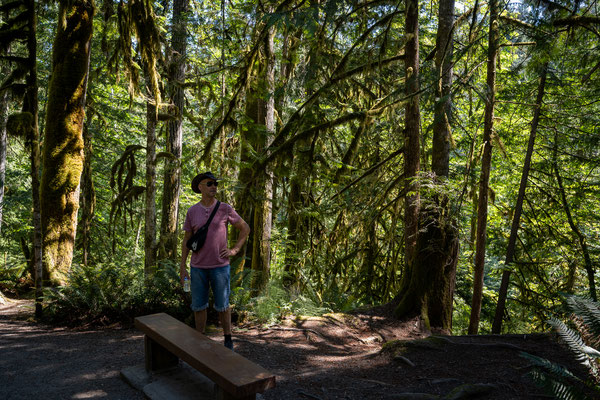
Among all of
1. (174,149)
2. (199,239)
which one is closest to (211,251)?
(199,239)

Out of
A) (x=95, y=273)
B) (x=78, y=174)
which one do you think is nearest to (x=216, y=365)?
(x=95, y=273)

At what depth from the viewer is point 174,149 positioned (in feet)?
33.5

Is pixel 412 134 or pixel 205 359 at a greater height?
pixel 412 134

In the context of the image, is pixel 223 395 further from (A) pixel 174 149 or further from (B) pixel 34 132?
(A) pixel 174 149

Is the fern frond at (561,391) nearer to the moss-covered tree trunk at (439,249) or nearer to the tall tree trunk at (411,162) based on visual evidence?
the moss-covered tree trunk at (439,249)

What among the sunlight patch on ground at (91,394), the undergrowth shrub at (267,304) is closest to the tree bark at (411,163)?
the undergrowth shrub at (267,304)

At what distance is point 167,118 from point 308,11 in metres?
5.32

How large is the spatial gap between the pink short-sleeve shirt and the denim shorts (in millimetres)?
76

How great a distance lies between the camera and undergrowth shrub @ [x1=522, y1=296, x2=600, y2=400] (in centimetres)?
304

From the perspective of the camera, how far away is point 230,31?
404 inches

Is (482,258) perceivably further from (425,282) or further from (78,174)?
(78,174)

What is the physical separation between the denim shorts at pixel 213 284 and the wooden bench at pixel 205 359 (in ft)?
1.49

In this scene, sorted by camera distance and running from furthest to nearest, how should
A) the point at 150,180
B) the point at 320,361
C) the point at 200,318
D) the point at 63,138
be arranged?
the point at 150,180, the point at 63,138, the point at 320,361, the point at 200,318

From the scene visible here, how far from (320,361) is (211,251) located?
2252 mm
